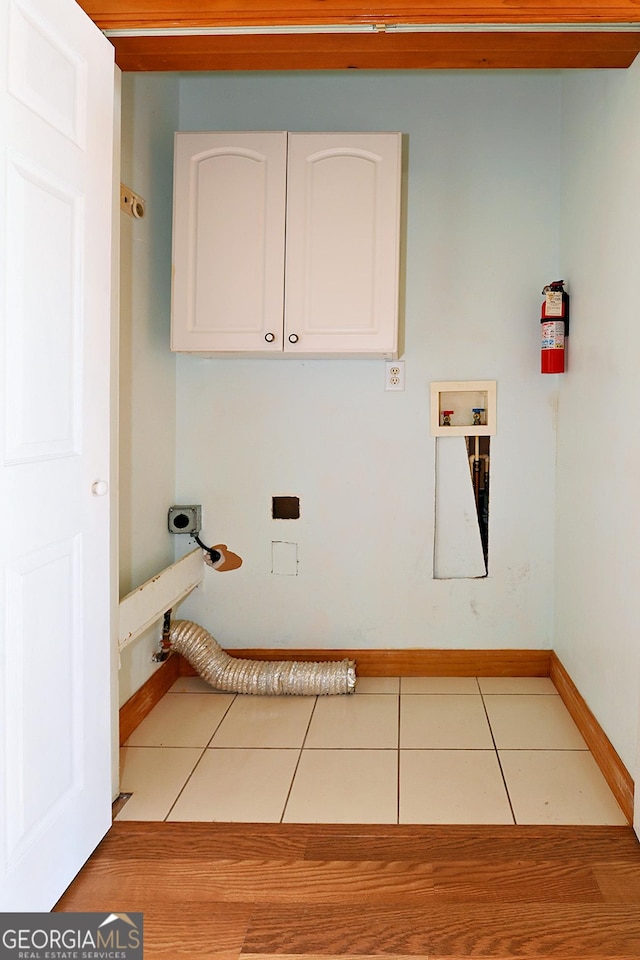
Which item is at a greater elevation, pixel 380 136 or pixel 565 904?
pixel 380 136

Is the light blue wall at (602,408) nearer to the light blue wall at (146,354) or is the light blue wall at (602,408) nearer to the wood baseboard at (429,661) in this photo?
the wood baseboard at (429,661)

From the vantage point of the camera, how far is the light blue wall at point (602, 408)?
2205 mm

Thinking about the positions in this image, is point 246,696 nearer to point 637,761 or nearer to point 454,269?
point 637,761

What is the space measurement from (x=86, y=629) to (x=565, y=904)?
4.17ft

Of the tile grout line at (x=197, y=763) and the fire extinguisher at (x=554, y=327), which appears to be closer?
Answer: the tile grout line at (x=197, y=763)

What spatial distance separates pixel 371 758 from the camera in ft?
8.46

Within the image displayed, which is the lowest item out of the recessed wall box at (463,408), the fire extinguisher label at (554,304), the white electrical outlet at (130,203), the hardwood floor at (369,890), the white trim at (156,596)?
the hardwood floor at (369,890)

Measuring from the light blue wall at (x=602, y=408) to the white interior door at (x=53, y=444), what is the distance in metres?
1.40

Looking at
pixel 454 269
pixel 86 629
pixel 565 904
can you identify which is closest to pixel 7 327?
pixel 86 629

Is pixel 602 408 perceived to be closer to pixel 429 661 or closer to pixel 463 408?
pixel 463 408

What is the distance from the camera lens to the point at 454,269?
3.26m

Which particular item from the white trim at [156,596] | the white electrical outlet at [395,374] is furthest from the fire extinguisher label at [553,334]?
the white trim at [156,596]

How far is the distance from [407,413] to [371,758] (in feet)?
4.54

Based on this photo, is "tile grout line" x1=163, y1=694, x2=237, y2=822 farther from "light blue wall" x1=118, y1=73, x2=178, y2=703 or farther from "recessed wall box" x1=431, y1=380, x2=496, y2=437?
"recessed wall box" x1=431, y1=380, x2=496, y2=437
